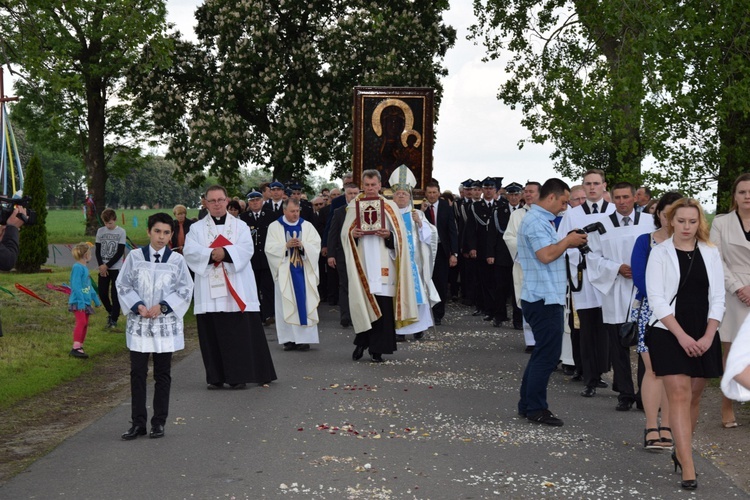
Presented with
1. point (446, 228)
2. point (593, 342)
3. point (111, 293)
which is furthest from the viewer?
point (446, 228)

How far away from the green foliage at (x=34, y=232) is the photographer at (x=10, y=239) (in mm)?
20043

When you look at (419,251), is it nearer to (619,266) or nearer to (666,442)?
(619,266)

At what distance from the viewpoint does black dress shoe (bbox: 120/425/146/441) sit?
858 centimetres

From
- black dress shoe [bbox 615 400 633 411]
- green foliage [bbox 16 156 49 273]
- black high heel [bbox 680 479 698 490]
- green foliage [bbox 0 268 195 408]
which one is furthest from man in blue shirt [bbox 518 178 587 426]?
green foliage [bbox 16 156 49 273]

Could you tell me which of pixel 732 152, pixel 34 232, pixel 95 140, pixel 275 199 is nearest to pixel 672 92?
pixel 732 152

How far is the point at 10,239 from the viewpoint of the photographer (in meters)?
8.57

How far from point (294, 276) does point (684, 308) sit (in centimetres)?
825

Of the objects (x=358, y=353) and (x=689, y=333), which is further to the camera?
(x=358, y=353)

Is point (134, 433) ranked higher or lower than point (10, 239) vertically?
lower

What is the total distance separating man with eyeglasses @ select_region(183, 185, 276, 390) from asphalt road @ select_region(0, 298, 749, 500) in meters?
0.30

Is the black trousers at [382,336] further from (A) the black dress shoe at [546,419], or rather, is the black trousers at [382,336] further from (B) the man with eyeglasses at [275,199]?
(B) the man with eyeglasses at [275,199]

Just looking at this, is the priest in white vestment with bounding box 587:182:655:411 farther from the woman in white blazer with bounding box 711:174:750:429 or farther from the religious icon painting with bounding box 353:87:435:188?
the religious icon painting with bounding box 353:87:435:188

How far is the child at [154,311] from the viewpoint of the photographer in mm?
8672

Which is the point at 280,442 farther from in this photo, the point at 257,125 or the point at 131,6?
the point at 257,125
